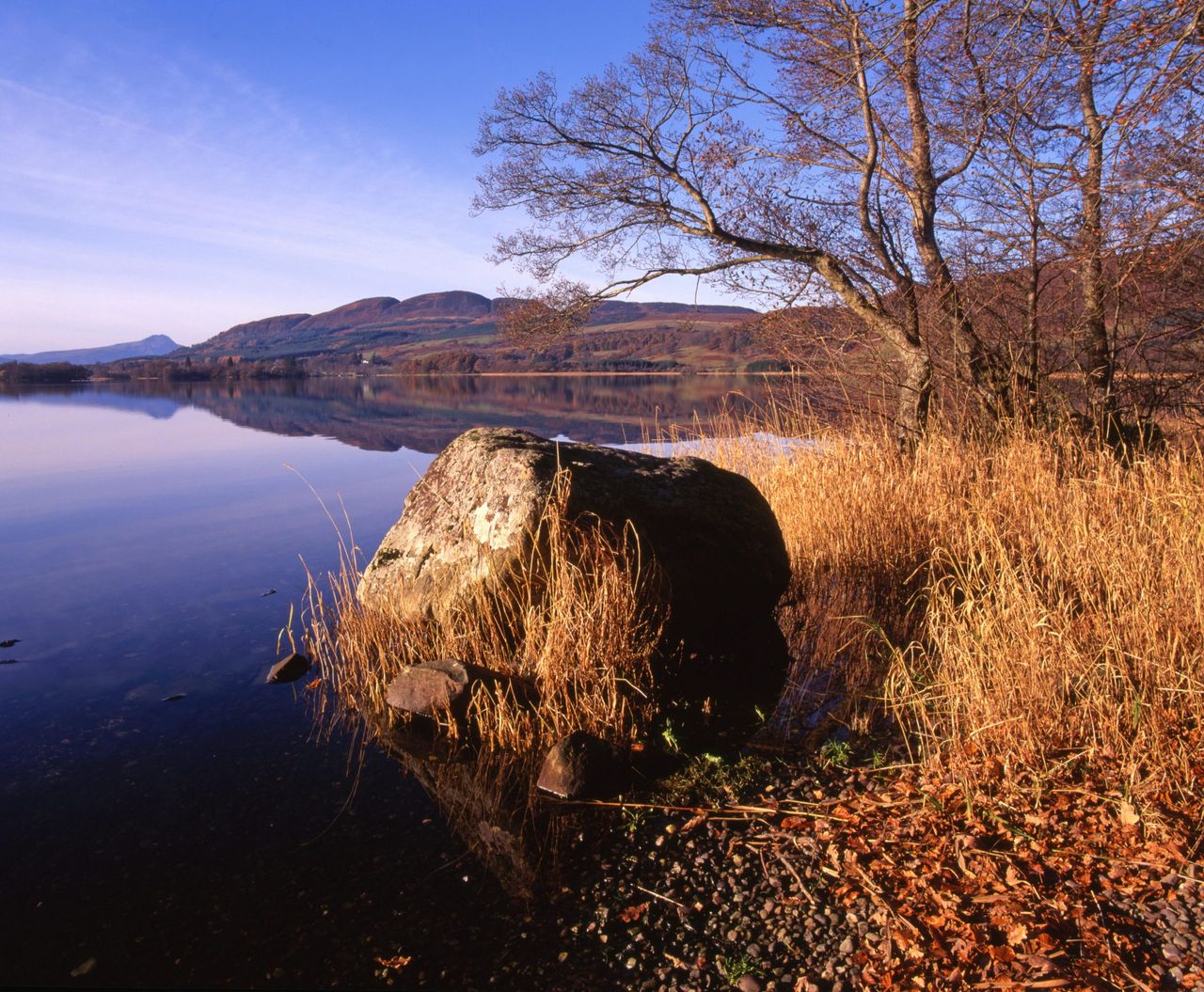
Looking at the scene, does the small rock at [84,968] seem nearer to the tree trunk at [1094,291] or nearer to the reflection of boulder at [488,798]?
the reflection of boulder at [488,798]

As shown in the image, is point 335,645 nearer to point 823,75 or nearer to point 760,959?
point 760,959

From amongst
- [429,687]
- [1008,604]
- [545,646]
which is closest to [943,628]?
[1008,604]

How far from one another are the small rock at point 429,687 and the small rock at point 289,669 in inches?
46.9

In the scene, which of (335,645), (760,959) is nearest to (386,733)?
(335,645)

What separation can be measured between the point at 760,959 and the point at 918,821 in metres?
1.10

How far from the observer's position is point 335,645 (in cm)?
620

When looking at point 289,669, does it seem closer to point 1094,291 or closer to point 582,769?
point 582,769

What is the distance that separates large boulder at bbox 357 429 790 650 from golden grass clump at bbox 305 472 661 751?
0.15 metres

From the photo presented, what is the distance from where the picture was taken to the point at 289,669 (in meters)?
6.14

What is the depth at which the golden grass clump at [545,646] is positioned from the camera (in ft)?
15.8

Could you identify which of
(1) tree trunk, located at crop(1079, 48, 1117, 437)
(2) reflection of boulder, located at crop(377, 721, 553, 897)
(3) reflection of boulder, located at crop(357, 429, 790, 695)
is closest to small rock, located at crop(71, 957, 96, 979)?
(2) reflection of boulder, located at crop(377, 721, 553, 897)

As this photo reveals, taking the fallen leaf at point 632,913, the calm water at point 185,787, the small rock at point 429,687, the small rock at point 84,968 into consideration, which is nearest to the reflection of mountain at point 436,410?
the calm water at point 185,787

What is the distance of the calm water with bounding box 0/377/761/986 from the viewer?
10.6ft

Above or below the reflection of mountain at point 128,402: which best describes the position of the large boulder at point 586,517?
above
